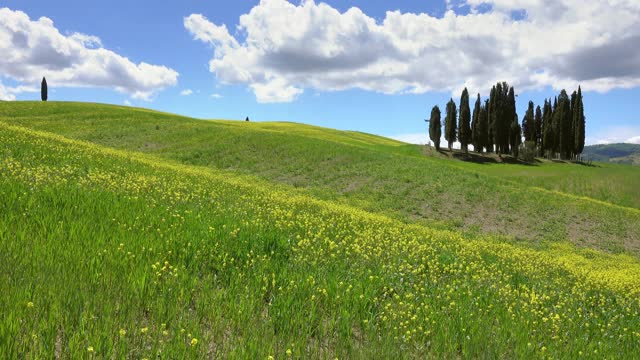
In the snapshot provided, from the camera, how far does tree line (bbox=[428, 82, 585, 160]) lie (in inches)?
3324

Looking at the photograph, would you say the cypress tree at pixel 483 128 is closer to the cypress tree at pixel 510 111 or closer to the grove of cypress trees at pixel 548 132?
the cypress tree at pixel 510 111

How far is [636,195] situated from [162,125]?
55.3 metres

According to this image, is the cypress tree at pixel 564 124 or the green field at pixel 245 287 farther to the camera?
the cypress tree at pixel 564 124

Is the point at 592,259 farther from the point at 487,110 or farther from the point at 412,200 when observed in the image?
the point at 487,110

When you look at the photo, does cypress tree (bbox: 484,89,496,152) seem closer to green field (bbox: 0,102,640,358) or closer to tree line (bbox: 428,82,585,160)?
tree line (bbox: 428,82,585,160)

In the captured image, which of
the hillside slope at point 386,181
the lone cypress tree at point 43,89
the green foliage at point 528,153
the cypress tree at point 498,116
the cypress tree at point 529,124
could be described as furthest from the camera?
the lone cypress tree at point 43,89

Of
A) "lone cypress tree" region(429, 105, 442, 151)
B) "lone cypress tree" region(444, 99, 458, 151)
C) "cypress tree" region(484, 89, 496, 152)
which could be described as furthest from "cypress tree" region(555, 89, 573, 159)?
"lone cypress tree" region(429, 105, 442, 151)

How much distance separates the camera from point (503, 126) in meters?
84.0

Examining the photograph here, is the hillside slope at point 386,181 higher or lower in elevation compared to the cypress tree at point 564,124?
lower

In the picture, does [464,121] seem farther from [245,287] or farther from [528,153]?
[245,287]

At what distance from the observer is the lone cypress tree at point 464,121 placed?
277 feet

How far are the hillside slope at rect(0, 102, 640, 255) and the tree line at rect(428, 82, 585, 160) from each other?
27.3 m

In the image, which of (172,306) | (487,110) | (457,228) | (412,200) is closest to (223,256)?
(172,306)

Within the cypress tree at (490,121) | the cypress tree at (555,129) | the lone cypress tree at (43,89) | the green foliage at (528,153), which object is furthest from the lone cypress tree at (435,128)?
the lone cypress tree at (43,89)
